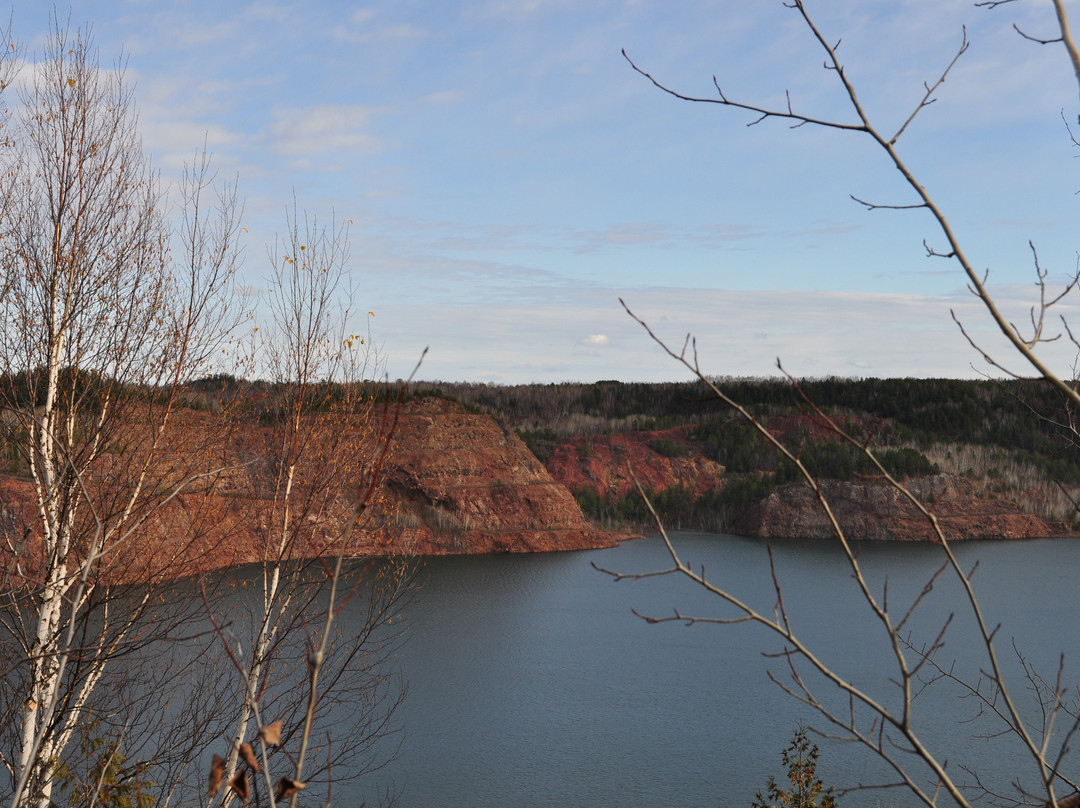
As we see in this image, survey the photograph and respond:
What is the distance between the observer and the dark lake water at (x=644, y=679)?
354 inches

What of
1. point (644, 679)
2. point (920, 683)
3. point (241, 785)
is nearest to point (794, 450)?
point (920, 683)

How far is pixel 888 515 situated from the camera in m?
29.3

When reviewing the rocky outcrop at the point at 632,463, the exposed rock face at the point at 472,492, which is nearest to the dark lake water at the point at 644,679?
the exposed rock face at the point at 472,492

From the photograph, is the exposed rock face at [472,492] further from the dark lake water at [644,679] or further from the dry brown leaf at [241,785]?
the dry brown leaf at [241,785]

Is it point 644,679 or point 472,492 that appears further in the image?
point 472,492

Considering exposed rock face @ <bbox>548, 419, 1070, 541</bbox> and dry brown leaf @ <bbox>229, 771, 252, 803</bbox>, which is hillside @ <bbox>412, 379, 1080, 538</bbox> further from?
dry brown leaf @ <bbox>229, 771, 252, 803</bbox>

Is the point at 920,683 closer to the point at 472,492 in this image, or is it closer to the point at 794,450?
the point at 472,492

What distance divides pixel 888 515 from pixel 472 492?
13.9 meters

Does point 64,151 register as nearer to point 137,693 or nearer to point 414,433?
point 137,693

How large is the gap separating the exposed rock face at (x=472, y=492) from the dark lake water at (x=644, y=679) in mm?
2519

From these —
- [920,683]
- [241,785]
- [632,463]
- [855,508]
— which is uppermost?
[632,463]

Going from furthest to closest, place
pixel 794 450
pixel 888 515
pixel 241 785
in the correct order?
pixel 794 450, pixel 888 515, pixel 241 785

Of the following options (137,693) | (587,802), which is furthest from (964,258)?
(137,693)

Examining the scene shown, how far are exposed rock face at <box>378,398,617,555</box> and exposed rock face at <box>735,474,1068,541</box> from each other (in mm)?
6571
